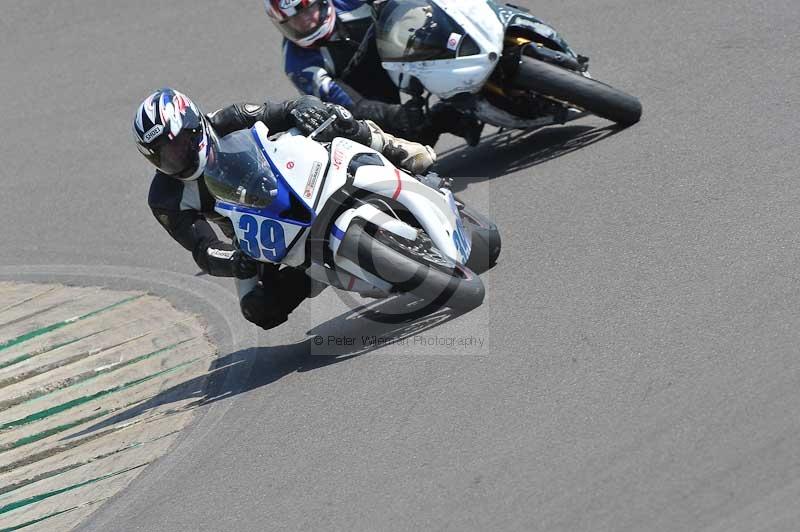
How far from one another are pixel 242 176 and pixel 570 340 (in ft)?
7.19

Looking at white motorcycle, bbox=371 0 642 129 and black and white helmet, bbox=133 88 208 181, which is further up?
black and white helmet, bbox=133 88 208 181

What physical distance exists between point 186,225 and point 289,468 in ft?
6.87

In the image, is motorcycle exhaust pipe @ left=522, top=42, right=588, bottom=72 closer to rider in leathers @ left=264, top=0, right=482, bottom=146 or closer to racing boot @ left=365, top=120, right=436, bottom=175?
rider in leathers @ left=264, top=0, right=482, bottom=146

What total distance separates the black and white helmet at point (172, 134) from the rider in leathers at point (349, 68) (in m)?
2.55

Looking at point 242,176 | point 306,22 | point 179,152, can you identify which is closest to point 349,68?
point 306,22

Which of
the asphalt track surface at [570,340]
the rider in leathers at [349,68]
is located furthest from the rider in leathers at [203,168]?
the rider in leathers at [349,68]

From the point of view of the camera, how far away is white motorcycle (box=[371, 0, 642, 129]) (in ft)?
30.4

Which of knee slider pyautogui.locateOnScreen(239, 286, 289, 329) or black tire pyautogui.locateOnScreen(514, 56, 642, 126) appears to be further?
black tire pyautogui.locateOnScreen(514, 56, 642, 126)

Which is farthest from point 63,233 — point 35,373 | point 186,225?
point 186,225

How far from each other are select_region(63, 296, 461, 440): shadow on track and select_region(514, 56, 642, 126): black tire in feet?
7.50

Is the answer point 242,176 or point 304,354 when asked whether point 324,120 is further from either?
point 304,354

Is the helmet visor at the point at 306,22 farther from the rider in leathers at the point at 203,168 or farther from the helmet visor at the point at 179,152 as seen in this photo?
the helmet visor at the point at 179,152

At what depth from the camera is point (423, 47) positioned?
9.43 m

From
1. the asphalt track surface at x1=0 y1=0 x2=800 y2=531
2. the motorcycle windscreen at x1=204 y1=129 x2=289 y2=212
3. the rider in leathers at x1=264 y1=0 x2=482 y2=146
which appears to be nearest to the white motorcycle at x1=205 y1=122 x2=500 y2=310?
the motorcycle windscreen at x1=204 y1=129 x2=289 y2=212
